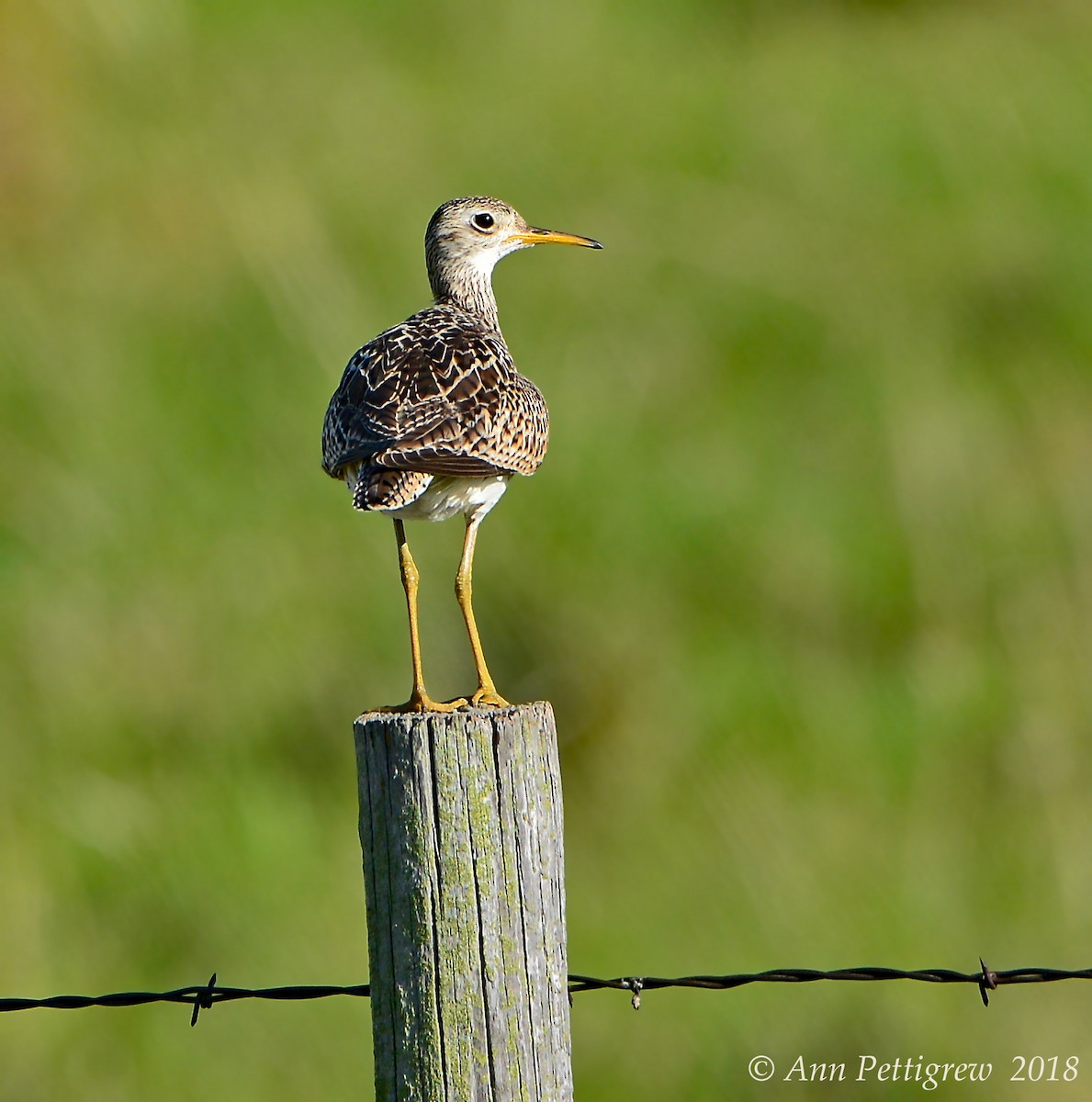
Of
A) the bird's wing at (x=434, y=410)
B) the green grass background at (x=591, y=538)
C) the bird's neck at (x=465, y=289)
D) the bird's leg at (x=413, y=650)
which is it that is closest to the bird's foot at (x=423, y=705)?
the bird's leg at (x=413, y=650)

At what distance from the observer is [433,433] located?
Answer: 6301mm

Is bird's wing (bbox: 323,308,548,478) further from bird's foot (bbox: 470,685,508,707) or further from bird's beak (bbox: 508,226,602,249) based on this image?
bird's beak (bbox: 508,226,602,249)

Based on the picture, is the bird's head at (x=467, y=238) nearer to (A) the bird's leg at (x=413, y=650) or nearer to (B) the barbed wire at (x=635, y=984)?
(A) the bird's leg at (x=413, y=650)

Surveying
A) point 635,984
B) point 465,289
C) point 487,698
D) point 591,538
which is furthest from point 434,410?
point 591,538

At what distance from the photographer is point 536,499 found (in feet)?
37.7

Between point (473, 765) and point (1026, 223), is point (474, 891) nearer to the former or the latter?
point (473, 765)

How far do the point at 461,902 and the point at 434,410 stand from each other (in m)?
2.60

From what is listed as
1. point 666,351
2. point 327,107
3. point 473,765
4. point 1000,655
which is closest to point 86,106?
point 327,107

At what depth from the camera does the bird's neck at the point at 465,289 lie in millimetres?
8391

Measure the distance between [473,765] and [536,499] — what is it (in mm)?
7267

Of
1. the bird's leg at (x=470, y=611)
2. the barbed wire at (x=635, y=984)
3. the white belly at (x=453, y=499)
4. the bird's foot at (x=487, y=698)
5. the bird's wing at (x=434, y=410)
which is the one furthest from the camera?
the bird's leg at (x=470, y=611)

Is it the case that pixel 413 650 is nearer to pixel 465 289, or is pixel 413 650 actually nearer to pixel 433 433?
pixel 433 433

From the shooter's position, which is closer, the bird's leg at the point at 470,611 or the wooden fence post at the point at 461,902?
the wooden fence post at the point at 461,902

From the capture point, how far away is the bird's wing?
6.20 meters
